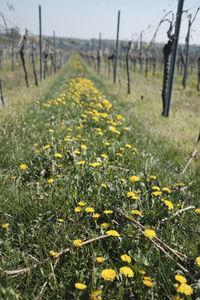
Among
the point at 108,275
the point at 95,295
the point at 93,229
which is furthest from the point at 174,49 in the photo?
the point at 95,295

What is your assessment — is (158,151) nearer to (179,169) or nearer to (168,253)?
(179,169)

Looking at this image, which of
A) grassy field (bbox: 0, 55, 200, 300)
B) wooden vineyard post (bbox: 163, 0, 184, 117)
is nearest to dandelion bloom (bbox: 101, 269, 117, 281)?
grassy field (bbox: 0, 55, 200, 300)

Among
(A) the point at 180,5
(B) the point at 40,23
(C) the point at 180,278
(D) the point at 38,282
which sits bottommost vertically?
(D) the point at 38,282

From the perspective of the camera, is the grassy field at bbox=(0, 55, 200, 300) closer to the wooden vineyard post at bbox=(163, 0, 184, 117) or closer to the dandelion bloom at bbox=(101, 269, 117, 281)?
the dandelion bloom at bbox=(101, 269, 117, 281)

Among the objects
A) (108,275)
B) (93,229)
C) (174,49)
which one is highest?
(174,49)

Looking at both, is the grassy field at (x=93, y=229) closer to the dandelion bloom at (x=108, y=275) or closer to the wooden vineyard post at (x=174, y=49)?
the dandelion bloom at (x=108, y=275)

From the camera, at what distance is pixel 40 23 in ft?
58.9

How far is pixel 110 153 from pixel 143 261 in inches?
75.4

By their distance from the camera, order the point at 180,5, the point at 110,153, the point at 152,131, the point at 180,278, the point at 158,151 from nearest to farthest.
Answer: the point at 180,278 → the point at 110,153 → the point at 158,151 → the point at 152,131 → the point at 180,5

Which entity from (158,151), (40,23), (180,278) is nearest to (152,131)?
(158,151)

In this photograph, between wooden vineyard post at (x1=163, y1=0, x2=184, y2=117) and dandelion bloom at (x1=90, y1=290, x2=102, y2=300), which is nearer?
dandelion bloom at (x1=90, y1=290, x2=102, y2=300)

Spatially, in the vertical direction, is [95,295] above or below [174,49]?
below

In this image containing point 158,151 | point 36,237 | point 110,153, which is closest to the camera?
point 36,237

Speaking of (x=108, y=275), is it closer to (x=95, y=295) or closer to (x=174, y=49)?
(x=95, y=295)
